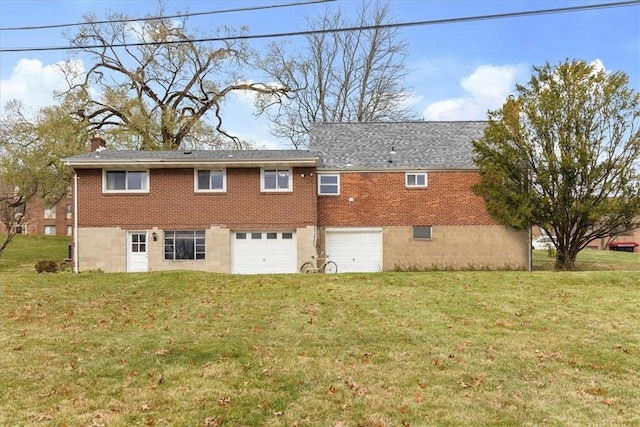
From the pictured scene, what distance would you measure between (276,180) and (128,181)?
6.63 metres

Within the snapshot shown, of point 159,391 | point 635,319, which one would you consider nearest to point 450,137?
point 635,319

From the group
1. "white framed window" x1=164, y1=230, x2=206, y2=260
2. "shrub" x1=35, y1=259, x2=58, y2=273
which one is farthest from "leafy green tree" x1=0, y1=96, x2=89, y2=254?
"white framed window" x1=164, y1=230, x2=206, y2=260

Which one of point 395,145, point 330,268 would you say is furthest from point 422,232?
point 395,145

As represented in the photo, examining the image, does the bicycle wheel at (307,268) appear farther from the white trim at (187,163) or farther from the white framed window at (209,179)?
the white framed window at (209,179)

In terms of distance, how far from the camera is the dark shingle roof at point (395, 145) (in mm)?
22453

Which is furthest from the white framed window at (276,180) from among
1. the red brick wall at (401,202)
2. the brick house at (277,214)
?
the red brick wall at (401,202)

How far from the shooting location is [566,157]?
19703 mm

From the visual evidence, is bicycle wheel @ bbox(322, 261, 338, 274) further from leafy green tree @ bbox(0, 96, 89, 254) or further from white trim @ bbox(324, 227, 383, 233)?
leafy green tree @ bbox(0, 96, 89, 254)

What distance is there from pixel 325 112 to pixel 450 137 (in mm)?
17947

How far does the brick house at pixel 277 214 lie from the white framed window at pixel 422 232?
0.05 metres

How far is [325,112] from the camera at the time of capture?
40812mm

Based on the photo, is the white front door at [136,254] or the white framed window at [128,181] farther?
the white framed window at [128,181]

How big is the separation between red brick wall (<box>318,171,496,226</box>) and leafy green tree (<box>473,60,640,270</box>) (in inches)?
48.1

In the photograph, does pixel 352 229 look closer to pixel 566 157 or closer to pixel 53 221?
pixel 566 157
